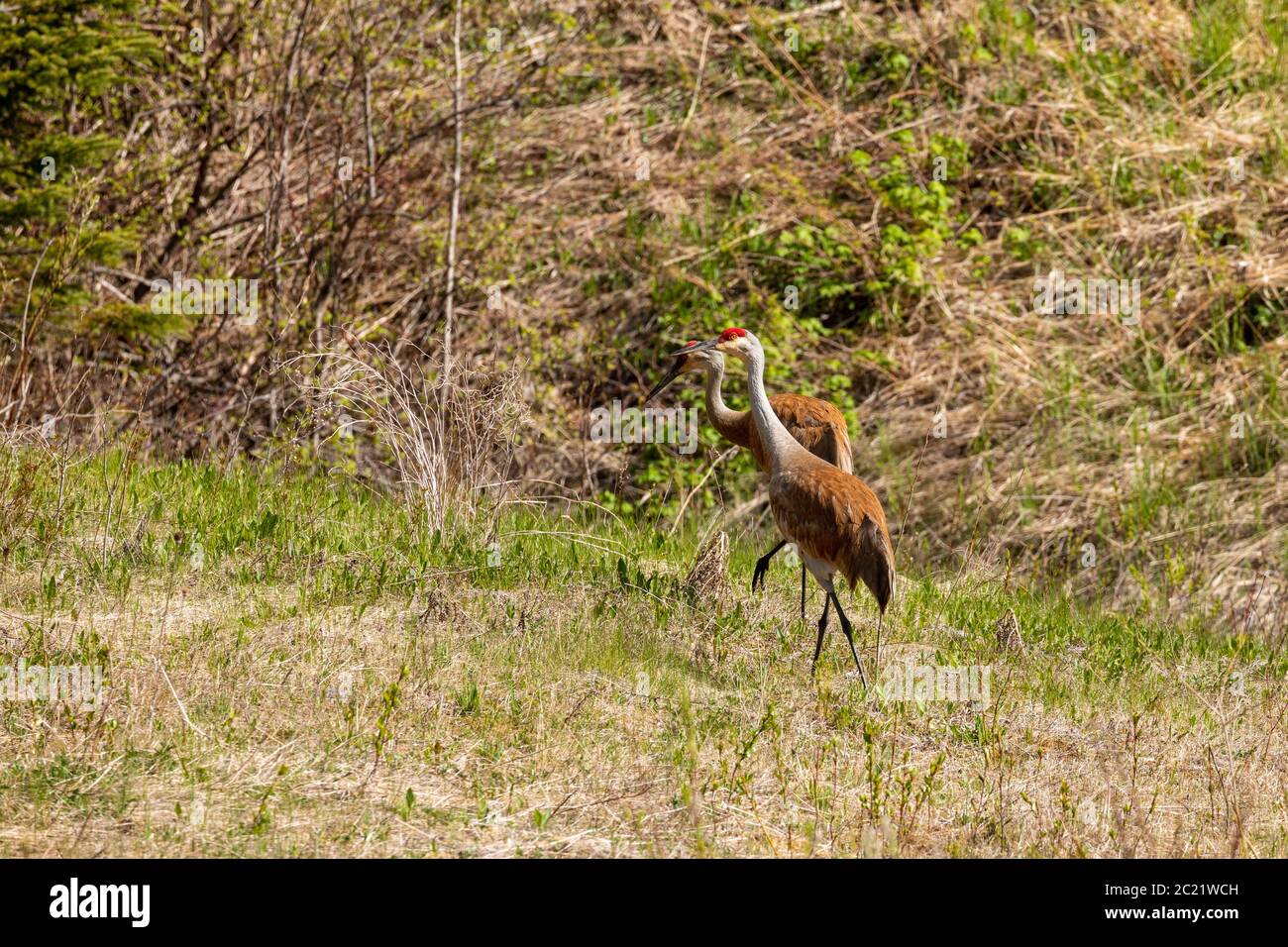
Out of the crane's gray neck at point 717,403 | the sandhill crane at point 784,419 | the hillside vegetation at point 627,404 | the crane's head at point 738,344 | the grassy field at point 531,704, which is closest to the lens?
the grassy field at point 531,704

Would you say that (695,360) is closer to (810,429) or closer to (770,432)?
(810,429)

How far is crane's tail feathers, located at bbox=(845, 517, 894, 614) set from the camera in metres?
7.17

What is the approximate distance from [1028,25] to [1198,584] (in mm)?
7329

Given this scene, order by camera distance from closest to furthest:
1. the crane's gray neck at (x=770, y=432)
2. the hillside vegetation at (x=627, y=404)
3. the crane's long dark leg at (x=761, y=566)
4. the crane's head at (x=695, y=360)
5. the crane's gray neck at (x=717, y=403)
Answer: the hillside vegetation at (x=627, y=404)
the crane's gray neck at (x=770, y=432)
the crane's long dark leg at (x=761, y=566)
the crane's head at (x=695, y=360)
the crane's gray neck at (x=717, y=403)

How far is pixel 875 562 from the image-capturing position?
7188 mm

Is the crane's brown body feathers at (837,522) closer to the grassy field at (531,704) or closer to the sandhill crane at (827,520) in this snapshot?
the sandhill crane at (827,520)

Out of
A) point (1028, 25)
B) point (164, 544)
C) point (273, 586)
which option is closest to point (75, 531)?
point (164, 544)

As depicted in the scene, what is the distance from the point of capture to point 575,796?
580cm

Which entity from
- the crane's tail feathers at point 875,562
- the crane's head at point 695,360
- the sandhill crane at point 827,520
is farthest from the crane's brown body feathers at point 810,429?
the crane's tail feathers at point 875,562

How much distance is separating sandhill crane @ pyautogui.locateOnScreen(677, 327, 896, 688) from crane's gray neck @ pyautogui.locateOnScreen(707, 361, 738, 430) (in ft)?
3.14

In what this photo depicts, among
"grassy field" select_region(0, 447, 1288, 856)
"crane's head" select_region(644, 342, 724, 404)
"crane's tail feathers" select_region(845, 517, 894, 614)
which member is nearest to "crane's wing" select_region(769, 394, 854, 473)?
"crane's head" select_region(644, 342, 724, 404)

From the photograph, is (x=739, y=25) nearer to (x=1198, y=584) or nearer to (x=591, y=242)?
(x=591, y=242)

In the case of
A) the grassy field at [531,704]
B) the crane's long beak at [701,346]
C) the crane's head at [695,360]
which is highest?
the crane's long beak at [701,346]

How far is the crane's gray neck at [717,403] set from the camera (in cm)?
900
